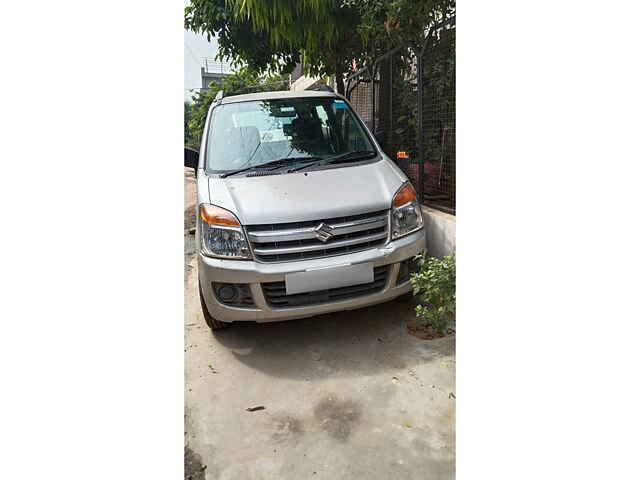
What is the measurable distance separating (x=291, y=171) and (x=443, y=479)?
7.00 ft

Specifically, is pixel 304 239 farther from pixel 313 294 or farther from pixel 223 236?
pixel 223 236

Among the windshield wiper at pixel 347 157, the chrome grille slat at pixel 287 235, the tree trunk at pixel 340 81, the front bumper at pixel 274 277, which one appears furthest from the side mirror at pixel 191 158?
the tree trunk at pixel 340 81

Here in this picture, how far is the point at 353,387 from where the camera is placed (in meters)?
2.63

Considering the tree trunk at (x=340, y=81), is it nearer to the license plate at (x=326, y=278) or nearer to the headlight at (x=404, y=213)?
the headlight at (x=404, y=213)

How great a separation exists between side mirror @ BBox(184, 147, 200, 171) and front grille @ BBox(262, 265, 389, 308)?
1421mm

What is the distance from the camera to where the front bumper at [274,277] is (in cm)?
287

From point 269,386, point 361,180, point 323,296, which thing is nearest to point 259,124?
point 361,180

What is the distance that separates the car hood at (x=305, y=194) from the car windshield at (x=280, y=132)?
306 millimetres

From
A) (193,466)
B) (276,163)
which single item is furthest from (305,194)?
(193,466)

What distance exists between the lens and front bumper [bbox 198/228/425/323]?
2.87 meters

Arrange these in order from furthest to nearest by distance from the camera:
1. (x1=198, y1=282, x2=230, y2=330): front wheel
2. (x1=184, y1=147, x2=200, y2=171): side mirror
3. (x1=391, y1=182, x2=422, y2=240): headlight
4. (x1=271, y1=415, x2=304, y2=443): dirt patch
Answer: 1. (x1=184, y1=147, x2=200, y2=171): side mirror
2. (x1=198, y1=282, x2=230, y2=330): front wheel
3. (x1=391, y1=182, x2=422, y2=240): headlight
4. (x1=271, y1=415, x2=304, y2=443): dirt patch

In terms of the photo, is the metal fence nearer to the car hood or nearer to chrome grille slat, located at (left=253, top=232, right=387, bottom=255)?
the car hood

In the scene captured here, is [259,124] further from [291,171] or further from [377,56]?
[377,56]

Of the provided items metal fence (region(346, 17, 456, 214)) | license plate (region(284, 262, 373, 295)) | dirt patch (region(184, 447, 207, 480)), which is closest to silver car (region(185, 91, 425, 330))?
license plate (region(284, 262, 373, 295))
